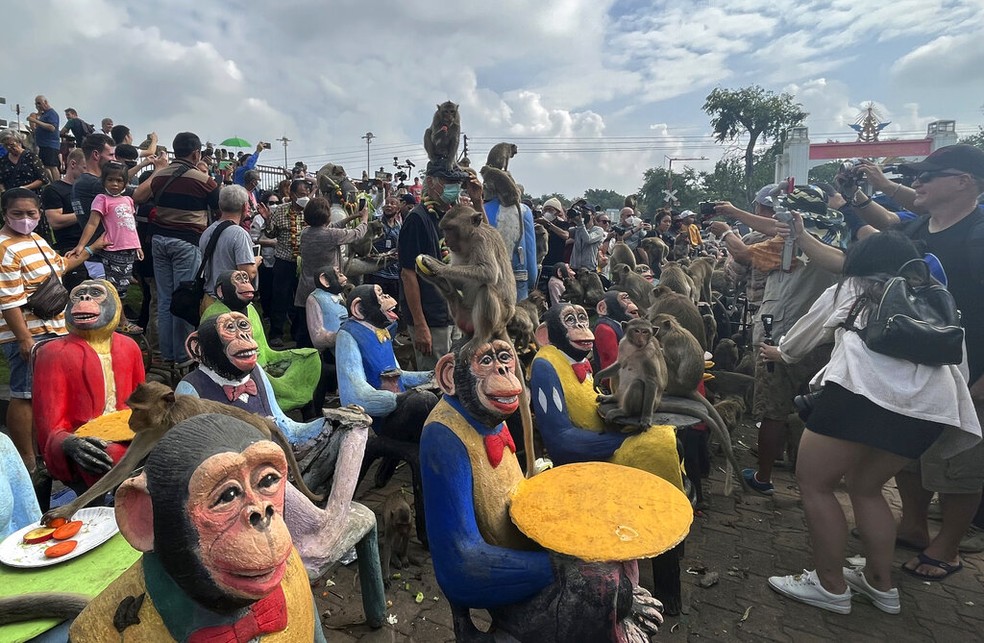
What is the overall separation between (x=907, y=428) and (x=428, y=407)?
258 cm

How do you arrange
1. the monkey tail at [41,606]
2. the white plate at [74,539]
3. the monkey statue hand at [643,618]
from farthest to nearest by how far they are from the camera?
the monkey statue hand at [643,618], the white plate at [74,539], the monkey tail at [41,606]

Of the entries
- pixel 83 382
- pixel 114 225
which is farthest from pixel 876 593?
pixel 114 225

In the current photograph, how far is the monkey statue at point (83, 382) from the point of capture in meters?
2.44

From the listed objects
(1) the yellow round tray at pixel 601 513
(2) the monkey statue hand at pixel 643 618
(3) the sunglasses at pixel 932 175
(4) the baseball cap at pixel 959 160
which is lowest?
(2) the monkey statue hand at pixel 643 618

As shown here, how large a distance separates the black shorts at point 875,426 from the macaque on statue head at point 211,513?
2791mm

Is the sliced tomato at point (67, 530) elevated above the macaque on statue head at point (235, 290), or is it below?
below

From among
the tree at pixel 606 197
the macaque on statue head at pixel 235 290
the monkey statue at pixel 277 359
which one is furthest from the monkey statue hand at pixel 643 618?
the tree at pixel 606 197

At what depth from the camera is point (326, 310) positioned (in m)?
4.68

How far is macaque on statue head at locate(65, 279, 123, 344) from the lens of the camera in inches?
113

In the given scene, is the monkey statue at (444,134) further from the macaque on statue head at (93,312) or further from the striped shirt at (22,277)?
the striped shirt at (22,277)

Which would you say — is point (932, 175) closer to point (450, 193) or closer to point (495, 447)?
point (450, 193)

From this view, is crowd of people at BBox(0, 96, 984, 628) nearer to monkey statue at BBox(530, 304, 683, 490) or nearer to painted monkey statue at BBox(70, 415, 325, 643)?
monkey statue at BBox(530, 304, 683, 490)

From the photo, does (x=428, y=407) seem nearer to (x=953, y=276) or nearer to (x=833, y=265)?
(x=833, y=265)

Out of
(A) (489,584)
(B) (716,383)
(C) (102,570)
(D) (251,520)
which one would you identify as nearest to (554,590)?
(A) (489,584)
